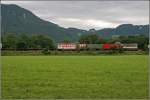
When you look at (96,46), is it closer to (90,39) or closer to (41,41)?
(90,39)

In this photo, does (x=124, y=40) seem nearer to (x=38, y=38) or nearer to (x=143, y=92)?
(x=38, y=38)

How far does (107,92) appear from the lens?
888 centimetres

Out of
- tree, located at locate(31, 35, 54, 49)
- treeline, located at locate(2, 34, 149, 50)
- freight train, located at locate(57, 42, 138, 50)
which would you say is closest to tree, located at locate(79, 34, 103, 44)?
treeline, located at locate(2, 34, 149, 50)

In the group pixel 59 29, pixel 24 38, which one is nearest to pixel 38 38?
pixel 24 38

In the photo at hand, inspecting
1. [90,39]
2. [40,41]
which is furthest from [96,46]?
[40,41]

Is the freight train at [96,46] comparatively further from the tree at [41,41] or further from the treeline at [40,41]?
the tree at [41,41]

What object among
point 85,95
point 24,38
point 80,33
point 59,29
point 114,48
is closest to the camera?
point 85,95

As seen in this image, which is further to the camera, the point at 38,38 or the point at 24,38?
the point at 38,38

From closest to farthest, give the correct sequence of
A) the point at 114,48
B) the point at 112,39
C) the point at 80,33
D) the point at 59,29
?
the point at 114,48 → the point at 112,39 → the point at 80,33 → the point at 59,29

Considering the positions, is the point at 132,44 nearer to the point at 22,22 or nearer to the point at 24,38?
the point at 24,38

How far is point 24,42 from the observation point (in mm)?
89438

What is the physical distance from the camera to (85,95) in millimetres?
8344

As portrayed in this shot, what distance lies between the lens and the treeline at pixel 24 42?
78125mm

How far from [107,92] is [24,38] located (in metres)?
86.0
